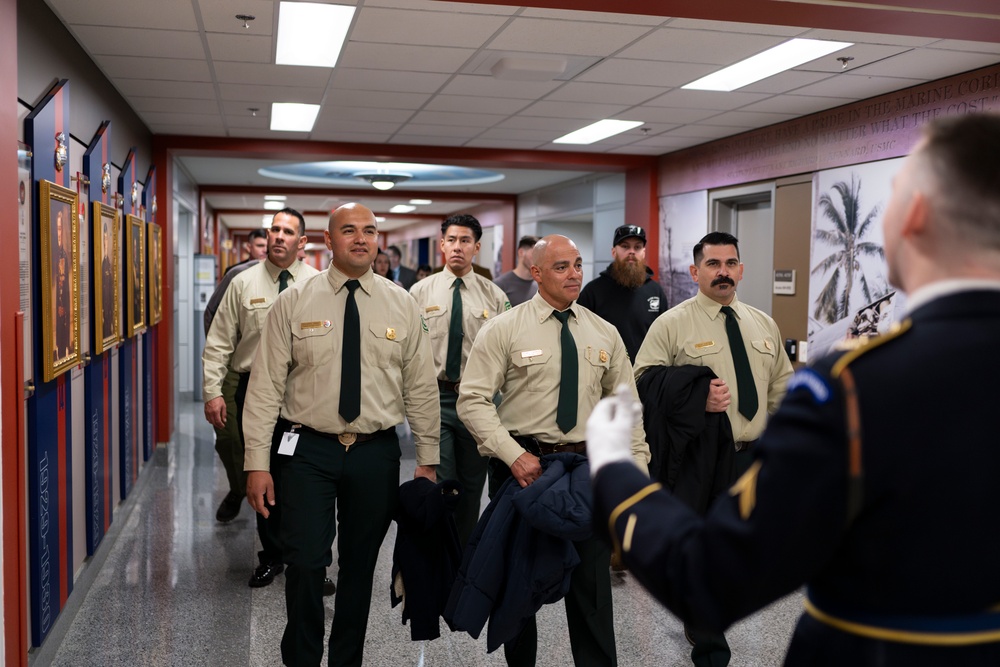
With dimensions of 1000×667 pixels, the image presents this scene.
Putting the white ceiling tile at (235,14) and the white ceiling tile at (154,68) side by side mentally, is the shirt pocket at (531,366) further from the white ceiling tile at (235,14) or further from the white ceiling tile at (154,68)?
the white ceiling tile at (154,68)

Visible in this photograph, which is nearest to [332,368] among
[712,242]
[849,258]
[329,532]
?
[329,532]

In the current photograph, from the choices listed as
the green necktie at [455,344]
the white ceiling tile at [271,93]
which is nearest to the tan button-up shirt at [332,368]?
the green necktie at [455,344]

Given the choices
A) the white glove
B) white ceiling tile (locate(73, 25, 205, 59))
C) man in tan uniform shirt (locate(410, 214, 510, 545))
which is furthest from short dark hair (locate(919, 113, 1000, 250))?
white ceiling tile (locate(73, 25, 205, 59))

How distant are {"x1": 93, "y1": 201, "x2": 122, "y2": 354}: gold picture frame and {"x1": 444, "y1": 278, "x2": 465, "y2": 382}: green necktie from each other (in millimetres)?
1814

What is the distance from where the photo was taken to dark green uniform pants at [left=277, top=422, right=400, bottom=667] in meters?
2.99

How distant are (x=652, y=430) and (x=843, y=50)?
2.79 meters

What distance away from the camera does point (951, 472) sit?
98 cm

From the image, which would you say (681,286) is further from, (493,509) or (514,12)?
(493,509)

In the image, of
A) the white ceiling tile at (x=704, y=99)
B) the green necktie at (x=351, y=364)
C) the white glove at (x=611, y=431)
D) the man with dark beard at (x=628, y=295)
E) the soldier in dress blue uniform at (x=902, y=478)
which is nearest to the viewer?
the soldier in dress blue uniform at (x=902, y=478)

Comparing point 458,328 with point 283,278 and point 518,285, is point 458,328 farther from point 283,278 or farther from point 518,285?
point 518,285

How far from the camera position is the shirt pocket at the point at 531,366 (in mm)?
3117

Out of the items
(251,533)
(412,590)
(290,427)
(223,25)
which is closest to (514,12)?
(223,25)

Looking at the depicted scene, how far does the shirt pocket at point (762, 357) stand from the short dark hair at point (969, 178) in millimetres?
2634

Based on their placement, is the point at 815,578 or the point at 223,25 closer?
the point at 815,578
